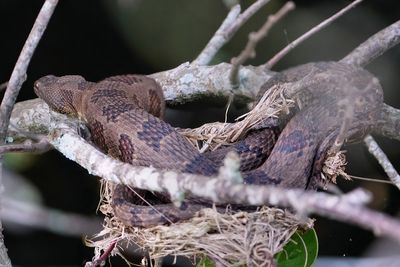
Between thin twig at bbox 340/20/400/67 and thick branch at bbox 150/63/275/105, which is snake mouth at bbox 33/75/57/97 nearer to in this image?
thick branch at bbox 150/63/275/105

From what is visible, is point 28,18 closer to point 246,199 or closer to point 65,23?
point 65,23

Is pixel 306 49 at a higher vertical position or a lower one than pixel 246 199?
lower

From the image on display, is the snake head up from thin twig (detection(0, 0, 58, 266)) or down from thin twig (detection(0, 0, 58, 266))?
down

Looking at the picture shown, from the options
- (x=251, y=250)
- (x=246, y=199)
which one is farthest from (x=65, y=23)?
(x=246, y=199)

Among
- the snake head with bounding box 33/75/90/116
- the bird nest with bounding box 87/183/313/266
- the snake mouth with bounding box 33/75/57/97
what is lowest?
the bird nest with bounding box 87/183/313/266

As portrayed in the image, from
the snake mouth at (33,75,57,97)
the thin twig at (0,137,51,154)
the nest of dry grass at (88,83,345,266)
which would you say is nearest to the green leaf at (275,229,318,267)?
the nest of dry grass at (88,83,345,266)

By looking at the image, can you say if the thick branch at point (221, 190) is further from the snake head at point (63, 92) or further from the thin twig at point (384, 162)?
the thin twig at point (384, 162)

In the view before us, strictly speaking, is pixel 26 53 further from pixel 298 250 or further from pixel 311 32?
pixel 298 250
